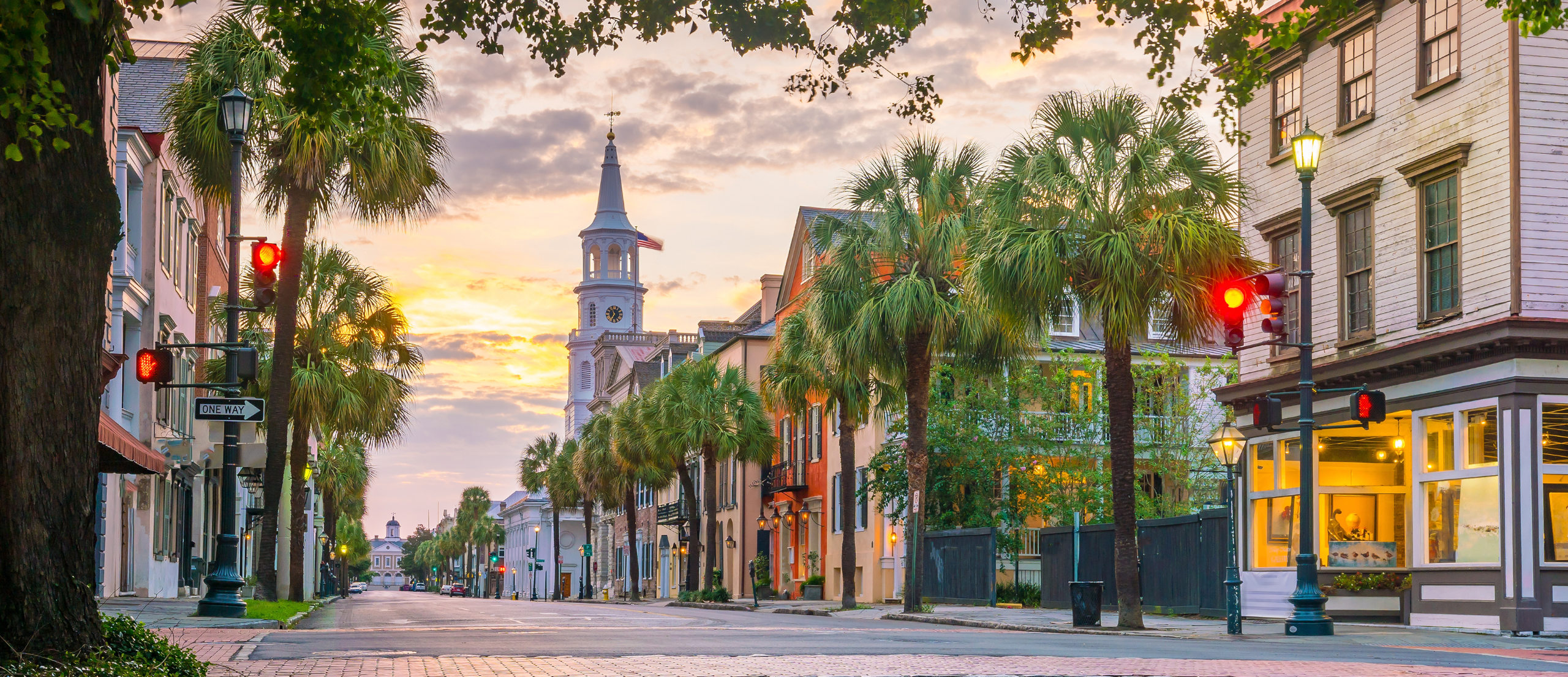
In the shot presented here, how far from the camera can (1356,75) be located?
2417 cm

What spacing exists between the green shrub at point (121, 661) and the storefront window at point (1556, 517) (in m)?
17.1

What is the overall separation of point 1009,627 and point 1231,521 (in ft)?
13.4

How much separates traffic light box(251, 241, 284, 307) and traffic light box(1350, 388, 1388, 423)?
A: 42.6ft

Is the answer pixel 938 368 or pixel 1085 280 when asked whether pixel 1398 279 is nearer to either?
pixel 1085 280

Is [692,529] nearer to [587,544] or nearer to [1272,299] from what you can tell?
[587,544]

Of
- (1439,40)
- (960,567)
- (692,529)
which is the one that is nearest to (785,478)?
(692,529)

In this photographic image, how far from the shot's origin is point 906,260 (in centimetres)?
3188

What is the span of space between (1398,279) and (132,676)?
19415 millimetres

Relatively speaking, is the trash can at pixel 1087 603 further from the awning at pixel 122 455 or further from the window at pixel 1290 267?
the awning at pixel 122 455

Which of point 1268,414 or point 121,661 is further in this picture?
point 1268,414

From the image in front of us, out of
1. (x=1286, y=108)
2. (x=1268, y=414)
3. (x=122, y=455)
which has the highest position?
(x=1286, y=108)

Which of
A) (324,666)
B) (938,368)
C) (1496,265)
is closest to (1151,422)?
(938,368)

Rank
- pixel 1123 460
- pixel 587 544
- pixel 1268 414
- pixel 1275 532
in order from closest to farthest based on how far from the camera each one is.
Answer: pixel 1268 414
pixel 1123 460
pixel 1275 532
pixel 587 544

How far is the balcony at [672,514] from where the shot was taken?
65.5 meters
